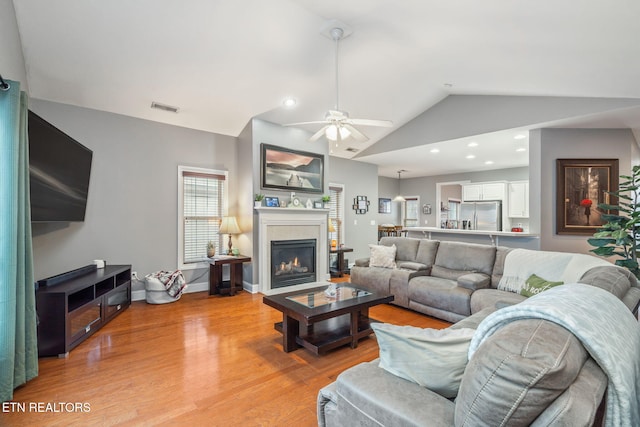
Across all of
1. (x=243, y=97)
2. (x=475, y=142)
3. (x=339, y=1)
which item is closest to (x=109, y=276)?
(x=243, y=97)

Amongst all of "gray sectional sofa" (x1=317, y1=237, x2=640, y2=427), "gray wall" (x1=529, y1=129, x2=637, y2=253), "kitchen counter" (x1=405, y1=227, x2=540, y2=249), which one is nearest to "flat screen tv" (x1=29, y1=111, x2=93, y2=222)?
"gray sectional sofa" (x1=317, y1=237, x2=640, y2=427)

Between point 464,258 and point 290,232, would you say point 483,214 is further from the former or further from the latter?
point 290,232

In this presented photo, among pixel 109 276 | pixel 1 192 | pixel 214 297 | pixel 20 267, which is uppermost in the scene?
pixel 1 192

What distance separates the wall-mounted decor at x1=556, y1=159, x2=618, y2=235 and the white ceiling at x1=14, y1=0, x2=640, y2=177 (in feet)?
2.02

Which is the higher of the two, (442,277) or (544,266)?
(544,266)

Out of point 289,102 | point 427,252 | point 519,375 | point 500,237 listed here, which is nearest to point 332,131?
point 289,102

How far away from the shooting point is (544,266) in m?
3.27

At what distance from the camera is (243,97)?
177 inches

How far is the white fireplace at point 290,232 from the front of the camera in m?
5.01

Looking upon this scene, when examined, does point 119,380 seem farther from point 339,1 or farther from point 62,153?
point 339,1

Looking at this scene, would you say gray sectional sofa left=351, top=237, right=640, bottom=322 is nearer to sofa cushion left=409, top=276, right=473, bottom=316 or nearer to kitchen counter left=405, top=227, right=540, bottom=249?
sofa cushion left=409, top=276, right=473, bottom=316

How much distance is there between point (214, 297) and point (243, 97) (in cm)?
308

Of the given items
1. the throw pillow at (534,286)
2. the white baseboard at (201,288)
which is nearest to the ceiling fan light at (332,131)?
the throw pillow at (534,286)

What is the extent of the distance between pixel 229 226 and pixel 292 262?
126 cm
